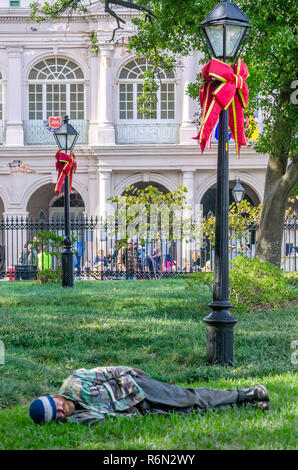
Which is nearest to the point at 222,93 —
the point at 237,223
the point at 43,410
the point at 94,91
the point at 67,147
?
the point at 43,410

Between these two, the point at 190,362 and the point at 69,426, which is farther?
the point at 190,362

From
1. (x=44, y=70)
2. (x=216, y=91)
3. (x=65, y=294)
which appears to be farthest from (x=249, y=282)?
(x=44, y=70)

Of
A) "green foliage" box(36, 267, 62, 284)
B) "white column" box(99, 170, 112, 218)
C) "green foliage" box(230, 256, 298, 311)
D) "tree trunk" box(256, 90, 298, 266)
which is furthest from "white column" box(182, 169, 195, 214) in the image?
"green foliage" box(230, 256, 298, 311)

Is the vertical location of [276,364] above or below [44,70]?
below

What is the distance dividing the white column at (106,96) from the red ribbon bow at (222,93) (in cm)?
2243

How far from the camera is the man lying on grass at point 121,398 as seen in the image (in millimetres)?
5105

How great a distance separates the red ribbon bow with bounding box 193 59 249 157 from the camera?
24.2 feet

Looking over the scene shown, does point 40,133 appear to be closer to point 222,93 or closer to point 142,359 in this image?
point 142,359

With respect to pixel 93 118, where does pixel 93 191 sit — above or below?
below

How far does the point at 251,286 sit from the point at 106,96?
2017cm

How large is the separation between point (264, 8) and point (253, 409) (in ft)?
26.1

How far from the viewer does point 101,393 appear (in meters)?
5.23

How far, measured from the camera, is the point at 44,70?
30750 millimetres

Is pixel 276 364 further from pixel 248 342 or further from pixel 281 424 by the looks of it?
pixel 281 424
